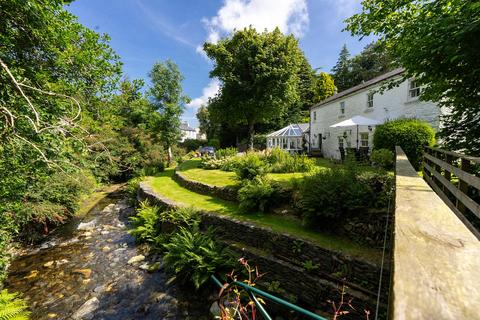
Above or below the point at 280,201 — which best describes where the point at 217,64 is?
above

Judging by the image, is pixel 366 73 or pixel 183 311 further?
pixel 366 73

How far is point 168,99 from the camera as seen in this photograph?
28.3 metres

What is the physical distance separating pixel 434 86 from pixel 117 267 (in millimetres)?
10418

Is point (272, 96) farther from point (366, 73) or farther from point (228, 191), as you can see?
point (366, 73)

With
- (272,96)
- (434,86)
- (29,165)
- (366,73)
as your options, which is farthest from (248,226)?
(366,73)

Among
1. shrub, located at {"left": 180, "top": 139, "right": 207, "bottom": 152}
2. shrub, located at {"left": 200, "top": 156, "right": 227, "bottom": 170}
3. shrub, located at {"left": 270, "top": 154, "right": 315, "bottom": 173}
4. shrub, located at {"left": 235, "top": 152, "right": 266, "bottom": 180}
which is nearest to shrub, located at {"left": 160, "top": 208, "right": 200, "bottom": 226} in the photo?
shrub, located at {"left": 235, "top": 152, "right": 266, "bottom": 180}

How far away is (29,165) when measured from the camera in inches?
177

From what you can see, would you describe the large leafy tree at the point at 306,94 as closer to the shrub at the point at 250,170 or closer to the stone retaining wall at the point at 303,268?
the shrub at the point at 250,170

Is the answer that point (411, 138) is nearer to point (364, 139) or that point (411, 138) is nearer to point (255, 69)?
point (364, 139)

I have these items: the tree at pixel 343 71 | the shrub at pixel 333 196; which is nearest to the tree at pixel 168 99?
the shrub at pixel 333 196

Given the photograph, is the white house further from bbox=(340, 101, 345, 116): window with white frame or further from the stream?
the stream

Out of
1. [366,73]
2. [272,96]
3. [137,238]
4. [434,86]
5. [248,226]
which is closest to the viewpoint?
[434,86]

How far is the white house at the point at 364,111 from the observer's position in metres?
11.8

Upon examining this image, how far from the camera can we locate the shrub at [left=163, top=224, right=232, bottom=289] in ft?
19.2
